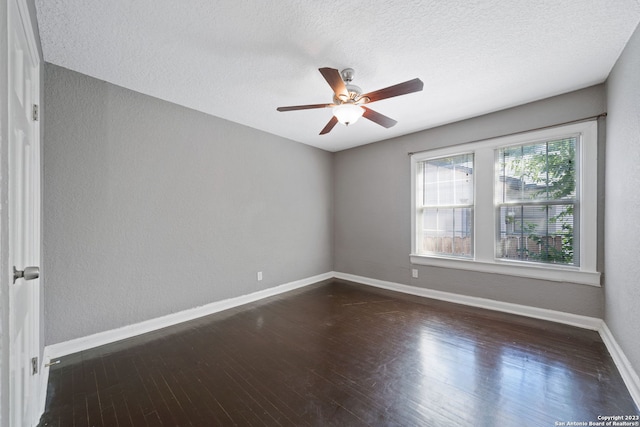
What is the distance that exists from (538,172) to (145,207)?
14.9ft

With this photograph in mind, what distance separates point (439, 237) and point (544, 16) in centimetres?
279

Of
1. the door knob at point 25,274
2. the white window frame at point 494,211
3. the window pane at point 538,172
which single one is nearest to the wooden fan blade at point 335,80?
the door knob at point 25,274

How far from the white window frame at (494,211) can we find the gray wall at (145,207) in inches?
95.1

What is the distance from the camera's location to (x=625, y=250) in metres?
2.04

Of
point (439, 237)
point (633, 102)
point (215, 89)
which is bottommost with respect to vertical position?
point (439, 237)

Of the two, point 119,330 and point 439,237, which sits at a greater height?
point 439,237

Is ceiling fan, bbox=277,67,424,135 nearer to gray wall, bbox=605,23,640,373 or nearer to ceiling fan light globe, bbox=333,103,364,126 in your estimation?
ceiling fan light globe, bbox=333,103,364,126

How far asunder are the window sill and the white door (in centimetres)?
404

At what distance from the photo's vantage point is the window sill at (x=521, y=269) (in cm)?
277

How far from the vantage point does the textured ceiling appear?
5.66ft

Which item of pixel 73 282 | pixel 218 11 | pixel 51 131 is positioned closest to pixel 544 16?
pixel 218 11

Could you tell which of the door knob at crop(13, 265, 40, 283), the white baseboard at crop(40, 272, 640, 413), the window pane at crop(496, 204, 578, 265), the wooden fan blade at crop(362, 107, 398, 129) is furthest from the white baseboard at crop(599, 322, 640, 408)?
the door knob at crop(13, 265, 40, 283)

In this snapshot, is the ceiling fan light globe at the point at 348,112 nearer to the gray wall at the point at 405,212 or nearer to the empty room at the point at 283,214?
the empty room at the point at 283,214

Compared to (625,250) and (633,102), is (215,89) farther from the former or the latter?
(625,250)
